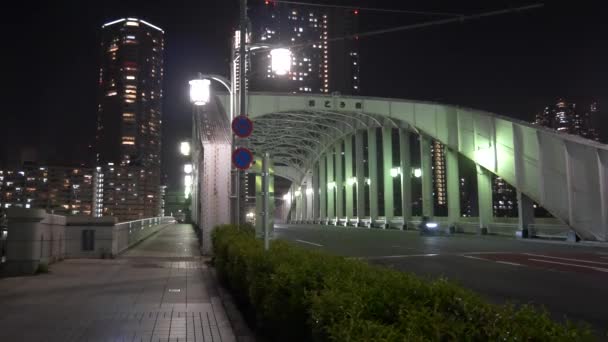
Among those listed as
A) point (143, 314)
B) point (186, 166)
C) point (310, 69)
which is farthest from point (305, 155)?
point (143, 314)

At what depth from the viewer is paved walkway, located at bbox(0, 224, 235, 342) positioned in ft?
23.6

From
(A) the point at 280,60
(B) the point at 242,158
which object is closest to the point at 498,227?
(A) the point at 280,60

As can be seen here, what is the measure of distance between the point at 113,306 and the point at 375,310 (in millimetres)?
6801

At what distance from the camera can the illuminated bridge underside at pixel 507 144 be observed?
86.7 feet

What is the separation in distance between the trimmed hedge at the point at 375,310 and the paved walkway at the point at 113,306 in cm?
193

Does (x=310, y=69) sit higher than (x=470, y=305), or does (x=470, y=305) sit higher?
(x=310, y=69)

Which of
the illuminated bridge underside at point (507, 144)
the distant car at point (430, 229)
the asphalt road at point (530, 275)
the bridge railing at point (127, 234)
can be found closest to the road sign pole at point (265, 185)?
the asphalt road at point (530, 275)

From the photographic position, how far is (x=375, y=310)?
386cm

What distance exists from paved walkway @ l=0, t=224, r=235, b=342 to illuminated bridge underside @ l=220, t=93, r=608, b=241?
446cm

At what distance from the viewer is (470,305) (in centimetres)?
360

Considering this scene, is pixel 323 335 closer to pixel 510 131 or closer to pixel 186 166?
pixel 510 131

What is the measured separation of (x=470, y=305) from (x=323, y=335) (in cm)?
110

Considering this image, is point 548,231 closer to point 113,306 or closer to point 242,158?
point 242,158

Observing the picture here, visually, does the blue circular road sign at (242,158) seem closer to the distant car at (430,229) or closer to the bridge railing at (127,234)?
the bridge railing at (127,234)
